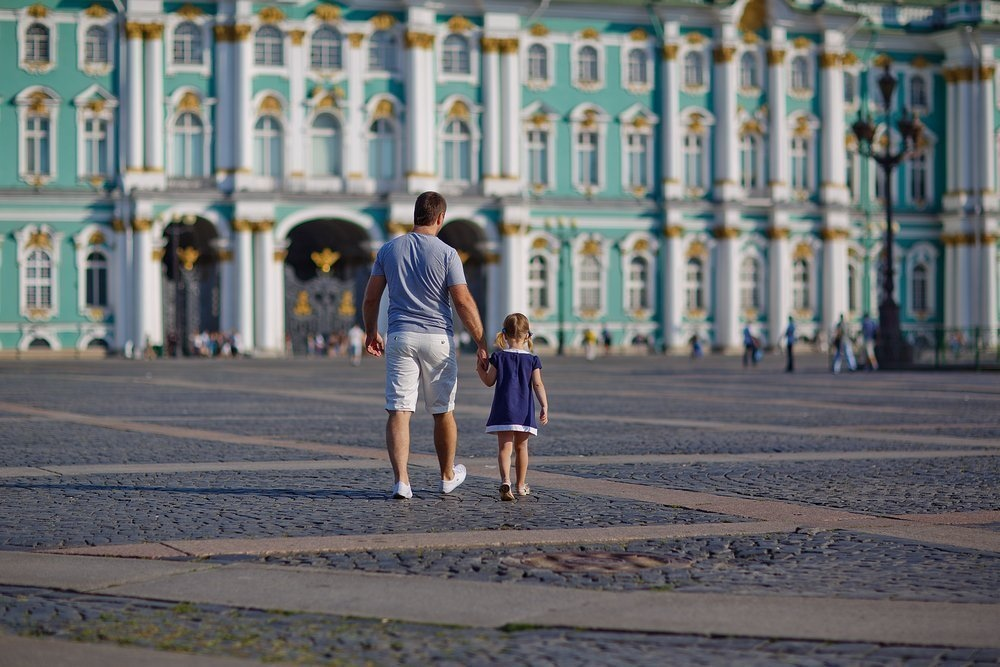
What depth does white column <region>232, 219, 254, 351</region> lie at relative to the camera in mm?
55750

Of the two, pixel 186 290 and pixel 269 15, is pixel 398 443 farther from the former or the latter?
pixel 269 15

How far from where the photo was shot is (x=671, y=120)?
6078 centimetres

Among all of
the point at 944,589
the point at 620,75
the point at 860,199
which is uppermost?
the point at 620,75

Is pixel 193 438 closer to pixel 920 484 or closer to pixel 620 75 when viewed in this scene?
pixel 920 484

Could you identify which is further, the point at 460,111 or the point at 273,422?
the point at 460,111

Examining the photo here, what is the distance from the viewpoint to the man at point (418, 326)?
10227 millimetres

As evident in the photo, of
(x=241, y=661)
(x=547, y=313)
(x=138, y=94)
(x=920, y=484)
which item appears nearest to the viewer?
(x=241, y=661)

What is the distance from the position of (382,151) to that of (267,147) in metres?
4.03

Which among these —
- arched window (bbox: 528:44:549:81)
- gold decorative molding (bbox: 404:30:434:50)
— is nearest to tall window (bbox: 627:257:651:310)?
arched window (bbox: 528:44:549:81)

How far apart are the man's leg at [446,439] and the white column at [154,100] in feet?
153

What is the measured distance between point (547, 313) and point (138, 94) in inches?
639

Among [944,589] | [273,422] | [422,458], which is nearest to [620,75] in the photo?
[273,422]

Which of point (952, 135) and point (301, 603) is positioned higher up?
point (952, 135)

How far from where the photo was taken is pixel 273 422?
18375 millimetres
